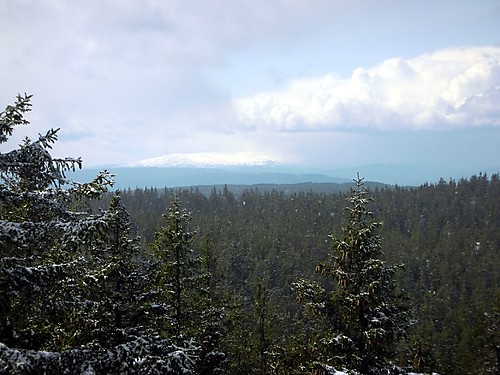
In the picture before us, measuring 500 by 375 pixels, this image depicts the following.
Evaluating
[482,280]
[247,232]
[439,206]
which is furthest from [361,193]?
[439,206]

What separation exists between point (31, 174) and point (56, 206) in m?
0.79

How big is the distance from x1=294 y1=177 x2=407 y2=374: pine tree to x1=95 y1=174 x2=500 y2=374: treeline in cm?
1236

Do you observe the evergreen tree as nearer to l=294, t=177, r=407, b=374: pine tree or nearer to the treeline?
l=294, t=177, r=407, b=374: pine tree

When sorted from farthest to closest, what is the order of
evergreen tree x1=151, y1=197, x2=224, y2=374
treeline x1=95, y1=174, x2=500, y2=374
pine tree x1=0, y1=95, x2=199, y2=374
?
treeline x1=95, y1=174, x2=500, y2=374
evergreen tree x1=151, y1=197, x2=224, y2=374
pine tree x1=0, y1=95, x2=199, y2=374

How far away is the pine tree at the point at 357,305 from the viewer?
373 inches

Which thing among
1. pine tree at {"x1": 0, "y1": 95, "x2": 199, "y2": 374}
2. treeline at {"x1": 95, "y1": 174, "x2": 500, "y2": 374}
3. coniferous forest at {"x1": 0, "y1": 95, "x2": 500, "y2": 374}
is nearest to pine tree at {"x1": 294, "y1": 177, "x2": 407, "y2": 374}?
coniferous forest at {"x1": 0, "y1": 95, "x2": 500, "y2": 374}

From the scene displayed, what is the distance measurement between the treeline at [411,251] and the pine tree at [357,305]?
12.4 metres

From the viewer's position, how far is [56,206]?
596 cm

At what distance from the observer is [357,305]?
948 cm

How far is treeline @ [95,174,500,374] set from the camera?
39094 millimetres

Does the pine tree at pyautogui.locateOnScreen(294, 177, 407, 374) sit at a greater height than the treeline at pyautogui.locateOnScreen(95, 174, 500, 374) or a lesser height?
greater

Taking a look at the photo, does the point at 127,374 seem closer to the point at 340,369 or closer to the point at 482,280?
the point at 340,369

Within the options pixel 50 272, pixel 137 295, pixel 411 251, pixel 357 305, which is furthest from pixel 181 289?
pixel 411 251

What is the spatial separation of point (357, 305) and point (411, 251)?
272 ft
